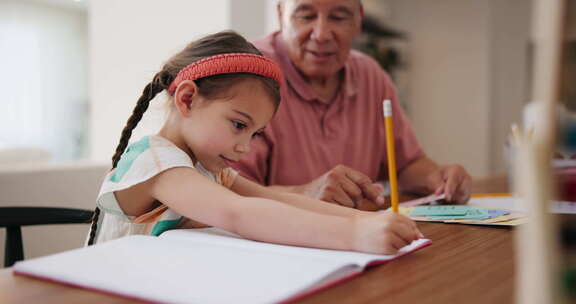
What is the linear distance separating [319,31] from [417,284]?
3.55 feet

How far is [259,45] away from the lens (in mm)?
1659

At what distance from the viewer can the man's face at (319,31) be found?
154 centimetres

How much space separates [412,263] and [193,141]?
452mm

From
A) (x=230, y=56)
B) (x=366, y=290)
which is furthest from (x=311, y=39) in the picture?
(x=366, y=290)

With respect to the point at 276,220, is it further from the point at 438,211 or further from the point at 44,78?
the point at 44,78

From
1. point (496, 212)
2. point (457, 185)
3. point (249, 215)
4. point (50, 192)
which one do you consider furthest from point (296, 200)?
point (50, 192)

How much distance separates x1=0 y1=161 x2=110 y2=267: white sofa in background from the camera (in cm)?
150

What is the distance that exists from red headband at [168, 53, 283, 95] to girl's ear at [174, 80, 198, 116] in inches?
0.6

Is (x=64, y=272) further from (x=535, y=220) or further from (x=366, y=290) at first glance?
(x=535, y=220)

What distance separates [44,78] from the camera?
28.7 ft

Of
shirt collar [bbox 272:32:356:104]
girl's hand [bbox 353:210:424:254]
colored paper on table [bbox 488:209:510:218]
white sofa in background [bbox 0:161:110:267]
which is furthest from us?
shirt collar [bbox 272:32:356:104]

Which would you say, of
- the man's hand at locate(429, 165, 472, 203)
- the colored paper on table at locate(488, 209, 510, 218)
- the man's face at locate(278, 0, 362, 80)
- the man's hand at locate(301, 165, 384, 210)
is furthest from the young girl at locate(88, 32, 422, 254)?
the man's face at locate(278, 0, 362, 80)

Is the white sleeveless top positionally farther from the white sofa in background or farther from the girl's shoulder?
the white sofa in background

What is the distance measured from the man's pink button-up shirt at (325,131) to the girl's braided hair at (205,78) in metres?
0.44
